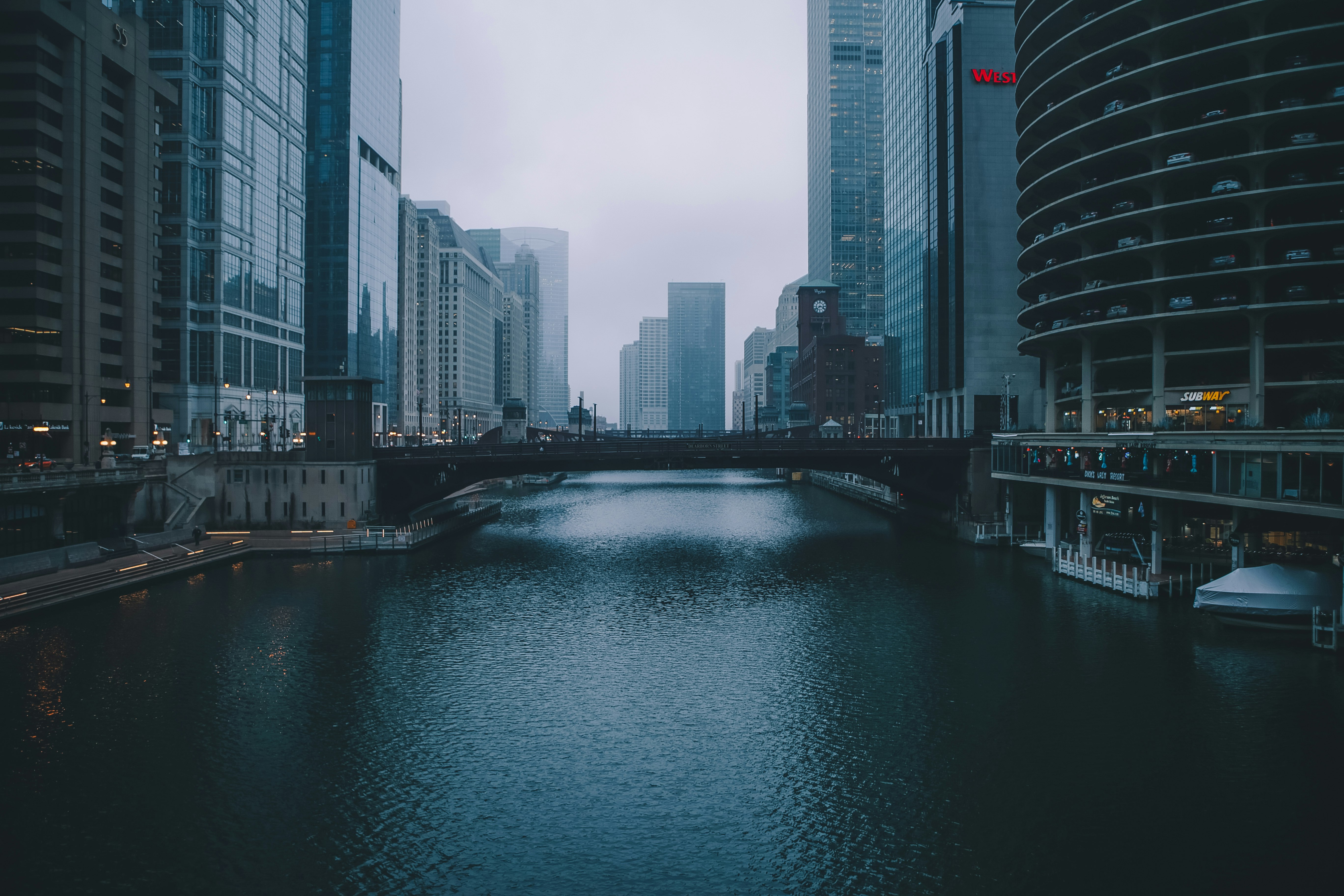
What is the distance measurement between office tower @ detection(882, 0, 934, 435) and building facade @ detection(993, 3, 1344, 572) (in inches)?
2400

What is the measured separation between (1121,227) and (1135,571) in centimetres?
3170

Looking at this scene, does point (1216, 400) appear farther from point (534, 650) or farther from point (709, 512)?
point (709, 512)

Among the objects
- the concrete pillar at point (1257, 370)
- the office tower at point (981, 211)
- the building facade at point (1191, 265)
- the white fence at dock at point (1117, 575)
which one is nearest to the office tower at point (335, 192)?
the office tower at point (981, 211)

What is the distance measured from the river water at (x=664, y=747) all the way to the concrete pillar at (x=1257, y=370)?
70.4 ft

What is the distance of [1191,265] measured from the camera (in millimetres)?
65438

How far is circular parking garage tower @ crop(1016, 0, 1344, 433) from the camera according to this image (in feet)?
185

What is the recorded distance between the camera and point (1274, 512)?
160ft

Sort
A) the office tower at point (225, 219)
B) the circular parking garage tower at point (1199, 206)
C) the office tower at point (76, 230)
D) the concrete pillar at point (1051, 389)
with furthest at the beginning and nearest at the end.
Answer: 1. the office tower at point (225, 219)
2. the office tower at point (76, 230)
3. the concrete pillar at point (1051, 389)
4. the circular parking garage tower at point (1199, 206)

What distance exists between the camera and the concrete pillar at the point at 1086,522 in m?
58.9

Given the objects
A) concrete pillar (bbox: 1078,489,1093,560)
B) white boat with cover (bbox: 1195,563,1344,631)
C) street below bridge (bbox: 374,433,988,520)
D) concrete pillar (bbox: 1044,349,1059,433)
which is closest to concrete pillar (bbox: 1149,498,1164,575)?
concrete pillar (bbox: 1078,489,1093,560)

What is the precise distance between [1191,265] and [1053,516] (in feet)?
78.7

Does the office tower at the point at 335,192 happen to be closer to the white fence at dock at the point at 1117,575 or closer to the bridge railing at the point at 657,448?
the bridge railing at the point at 657,448

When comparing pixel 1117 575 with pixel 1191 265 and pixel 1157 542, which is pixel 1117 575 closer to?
pixel 1157 542

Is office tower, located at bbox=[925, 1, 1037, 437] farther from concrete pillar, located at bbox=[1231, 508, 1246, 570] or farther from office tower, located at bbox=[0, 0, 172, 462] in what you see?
office tower, located at bbox=[0, 0, 172, 462]
